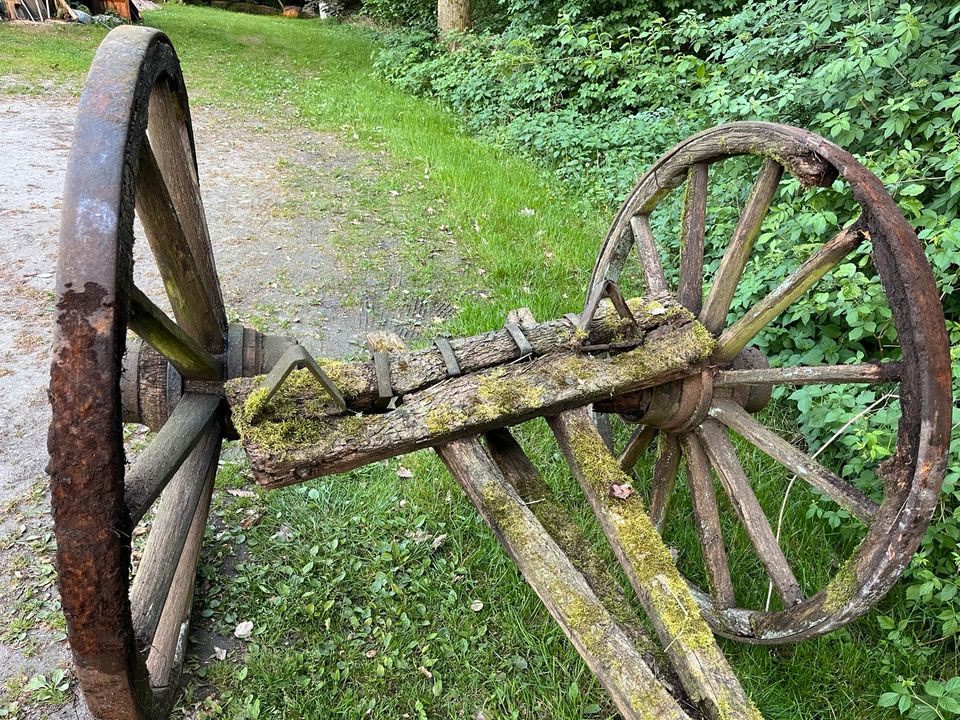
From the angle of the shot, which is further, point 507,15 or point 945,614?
point 507,15

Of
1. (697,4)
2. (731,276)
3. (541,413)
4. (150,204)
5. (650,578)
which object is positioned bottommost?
(650,578)

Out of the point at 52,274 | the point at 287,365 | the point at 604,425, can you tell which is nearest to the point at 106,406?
the point at 287,365

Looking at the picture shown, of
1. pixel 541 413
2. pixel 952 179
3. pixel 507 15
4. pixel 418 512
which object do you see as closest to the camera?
pixel 541 413

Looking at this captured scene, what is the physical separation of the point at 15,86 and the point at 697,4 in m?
9.04

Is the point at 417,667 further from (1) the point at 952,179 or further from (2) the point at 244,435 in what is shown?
(1) the point at 952,179

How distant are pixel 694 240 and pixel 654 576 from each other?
1355 millimetres

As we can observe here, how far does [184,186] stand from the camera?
227 centimetres

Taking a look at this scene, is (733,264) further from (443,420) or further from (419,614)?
(419,614)

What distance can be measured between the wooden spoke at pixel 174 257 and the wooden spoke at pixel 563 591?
0.97 metres

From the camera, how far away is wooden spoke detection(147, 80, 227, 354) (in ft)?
6.82

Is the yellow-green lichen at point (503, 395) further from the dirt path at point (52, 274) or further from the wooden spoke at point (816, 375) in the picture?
the dirt path at point (52, 274)

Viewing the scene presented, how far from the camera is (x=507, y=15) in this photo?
33.2ft

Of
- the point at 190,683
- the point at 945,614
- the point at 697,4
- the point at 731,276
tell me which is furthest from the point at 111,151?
the point at 697,4

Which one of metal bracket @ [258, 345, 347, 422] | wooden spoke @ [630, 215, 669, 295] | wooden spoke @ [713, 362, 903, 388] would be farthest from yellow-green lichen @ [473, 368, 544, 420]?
wooden spoke @ [630, 215, 669, 295]
